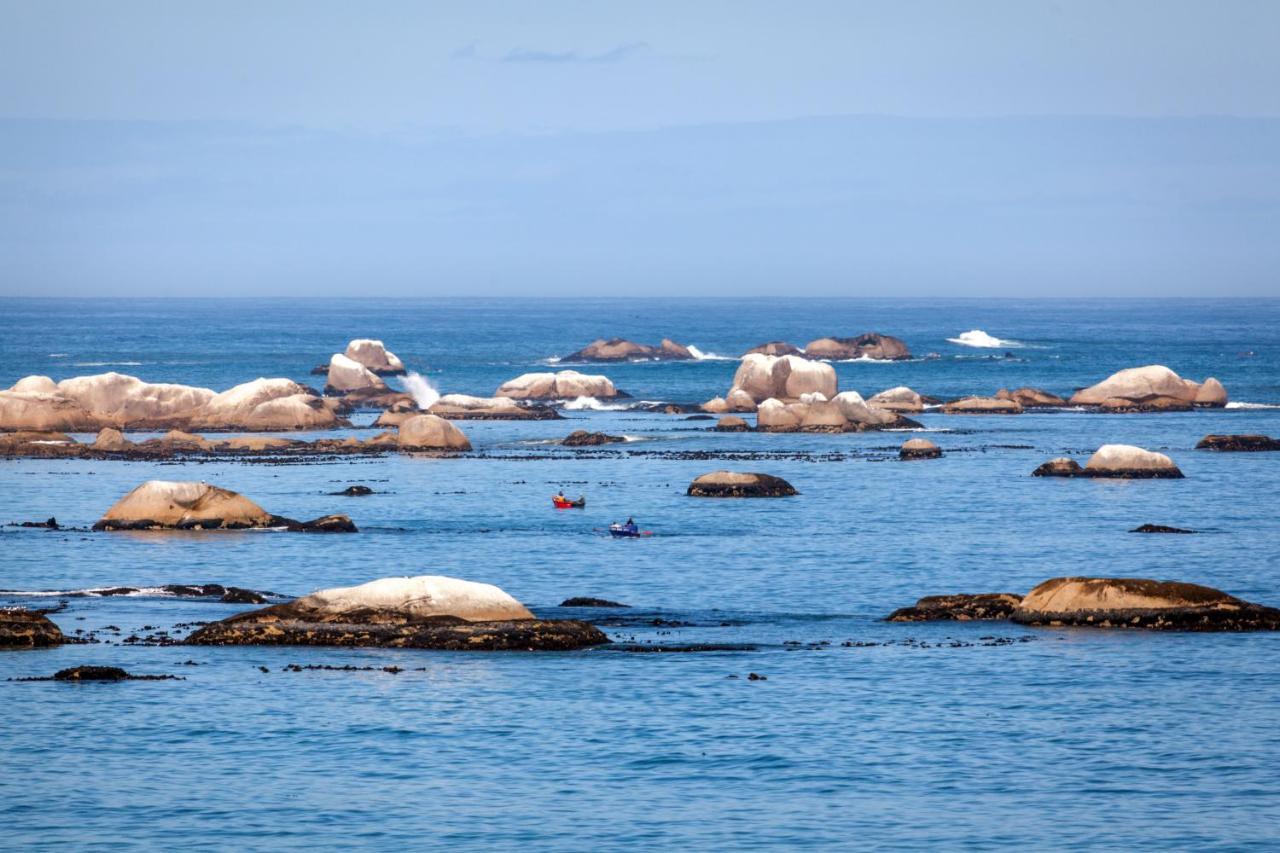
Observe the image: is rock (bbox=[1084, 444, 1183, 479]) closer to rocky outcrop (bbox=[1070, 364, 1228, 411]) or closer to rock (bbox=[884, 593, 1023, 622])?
rock (bbox=[884, 593, 1023, 622])

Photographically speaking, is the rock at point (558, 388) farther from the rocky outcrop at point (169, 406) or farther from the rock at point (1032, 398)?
the rock at point (1032, 398)

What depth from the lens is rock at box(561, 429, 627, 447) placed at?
96.8 metres

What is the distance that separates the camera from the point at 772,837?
25.1 m

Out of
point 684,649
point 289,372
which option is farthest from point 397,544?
point 289,372

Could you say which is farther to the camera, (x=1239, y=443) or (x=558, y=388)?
(x=558, y=388)

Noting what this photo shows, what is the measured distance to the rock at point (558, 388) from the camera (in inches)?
5177

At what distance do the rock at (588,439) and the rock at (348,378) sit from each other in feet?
118

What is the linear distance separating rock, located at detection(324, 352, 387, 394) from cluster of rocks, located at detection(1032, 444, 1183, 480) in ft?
208

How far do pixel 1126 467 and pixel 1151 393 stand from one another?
4586 centimetres

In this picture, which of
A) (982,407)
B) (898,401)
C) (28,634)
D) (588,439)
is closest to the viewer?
(28,634)

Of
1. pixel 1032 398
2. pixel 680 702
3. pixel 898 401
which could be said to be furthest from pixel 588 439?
pixel 680 702

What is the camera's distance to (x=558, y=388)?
131875mm

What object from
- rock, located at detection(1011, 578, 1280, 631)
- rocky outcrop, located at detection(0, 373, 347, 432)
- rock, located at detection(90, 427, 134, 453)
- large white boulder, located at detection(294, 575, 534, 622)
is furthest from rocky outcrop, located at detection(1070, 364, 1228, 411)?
large white boulder, located at detection(294, 575, 534, 622)

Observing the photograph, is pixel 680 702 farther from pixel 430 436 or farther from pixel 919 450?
pixel 430 436
